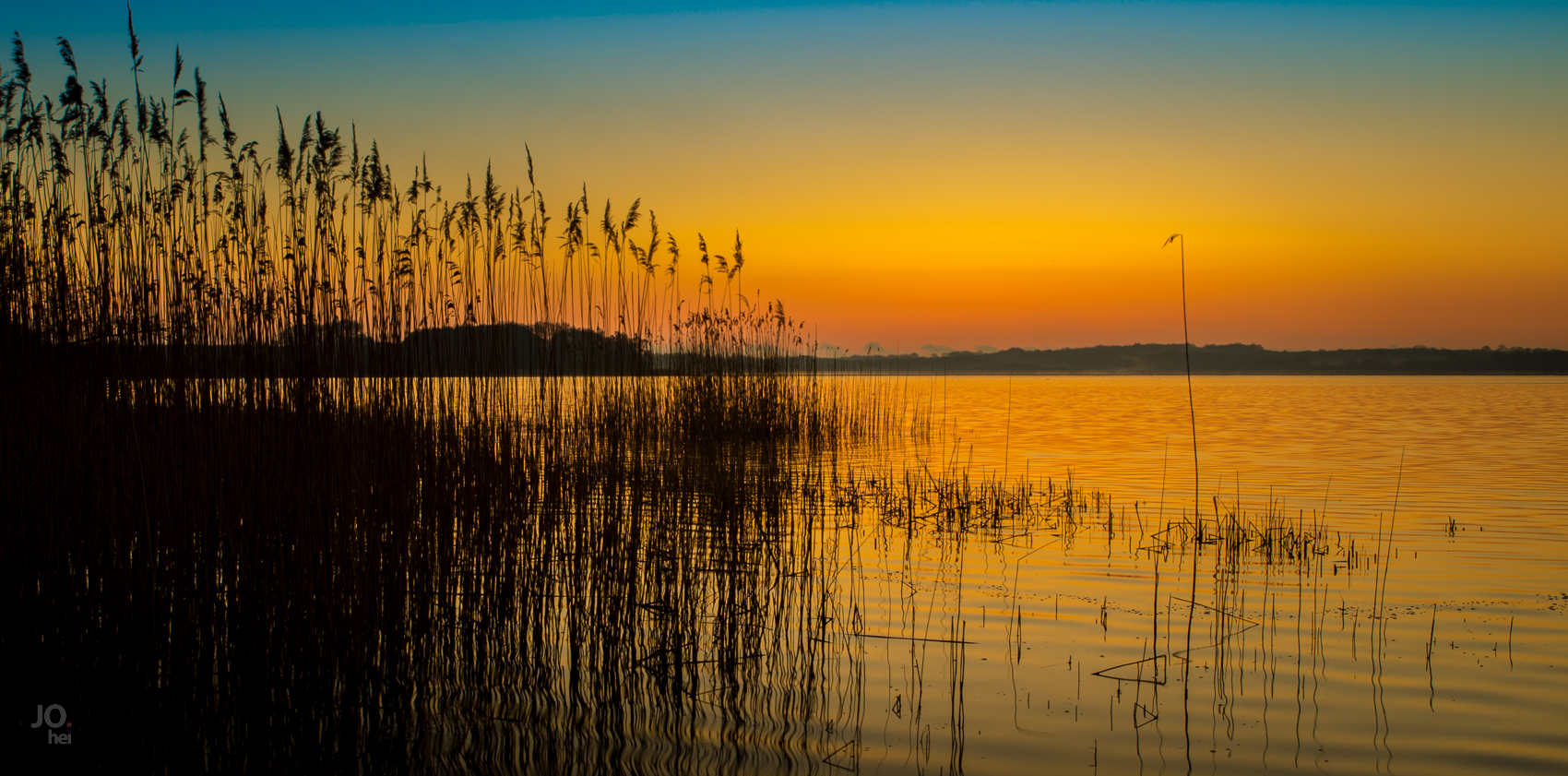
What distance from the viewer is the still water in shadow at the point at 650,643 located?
3.12m

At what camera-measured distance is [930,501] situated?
27.1 feet

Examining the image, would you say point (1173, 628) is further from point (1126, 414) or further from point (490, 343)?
point (1126, 414)

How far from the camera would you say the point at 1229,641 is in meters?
4.20

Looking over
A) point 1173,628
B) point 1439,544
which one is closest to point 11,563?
point 1173,628
